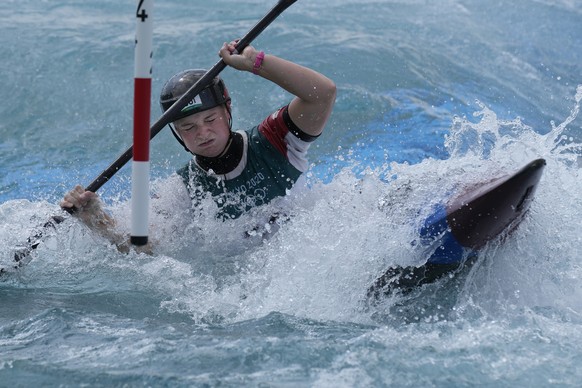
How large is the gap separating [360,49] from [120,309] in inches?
231

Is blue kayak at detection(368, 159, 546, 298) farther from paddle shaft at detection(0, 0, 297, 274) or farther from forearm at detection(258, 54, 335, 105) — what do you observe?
paddle shaft at detection(0, 0, 297, 274)

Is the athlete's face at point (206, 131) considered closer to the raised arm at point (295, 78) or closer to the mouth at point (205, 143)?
the mouth at point (205, 143)

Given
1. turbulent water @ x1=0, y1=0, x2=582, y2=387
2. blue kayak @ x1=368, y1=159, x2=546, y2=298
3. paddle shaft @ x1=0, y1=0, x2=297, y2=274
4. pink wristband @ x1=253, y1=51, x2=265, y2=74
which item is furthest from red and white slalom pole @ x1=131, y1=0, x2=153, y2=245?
blue kayak @ x1=368, y1=159, x2=546, y2=298

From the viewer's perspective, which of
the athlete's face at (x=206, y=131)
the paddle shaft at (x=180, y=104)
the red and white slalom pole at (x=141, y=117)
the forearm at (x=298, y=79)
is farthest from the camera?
the athlete's face at (x=206, y=131)

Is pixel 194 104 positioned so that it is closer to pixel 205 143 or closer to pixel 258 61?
pixel 205 143

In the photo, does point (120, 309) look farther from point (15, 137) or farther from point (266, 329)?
point (15, 137)

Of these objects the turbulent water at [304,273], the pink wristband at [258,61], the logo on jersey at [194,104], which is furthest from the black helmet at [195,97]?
the turbulent water at [304,273]

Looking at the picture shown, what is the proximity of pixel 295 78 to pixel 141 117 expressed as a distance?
111 centimetres

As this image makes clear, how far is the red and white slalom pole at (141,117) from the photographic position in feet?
10.1

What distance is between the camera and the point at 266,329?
3.54 m

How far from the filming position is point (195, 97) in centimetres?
422

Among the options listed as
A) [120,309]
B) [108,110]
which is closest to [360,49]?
[108,110]

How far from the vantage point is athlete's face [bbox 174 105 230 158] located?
4246mm

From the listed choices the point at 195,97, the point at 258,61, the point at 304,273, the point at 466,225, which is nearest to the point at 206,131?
the point at 195,97
